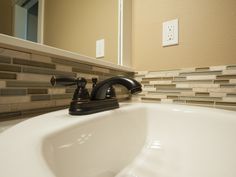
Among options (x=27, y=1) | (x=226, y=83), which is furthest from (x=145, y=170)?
(x=27, y=1)

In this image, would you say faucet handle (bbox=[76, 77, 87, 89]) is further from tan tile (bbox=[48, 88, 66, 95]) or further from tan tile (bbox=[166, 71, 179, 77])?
tan tile (bbox=[166, 71, 179, 77])

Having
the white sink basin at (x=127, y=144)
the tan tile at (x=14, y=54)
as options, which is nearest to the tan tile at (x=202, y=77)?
the white sink basin at (x=127, y=144)

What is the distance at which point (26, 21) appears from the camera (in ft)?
2.05

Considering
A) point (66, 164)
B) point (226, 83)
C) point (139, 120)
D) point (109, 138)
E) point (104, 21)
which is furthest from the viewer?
point (104, 21)

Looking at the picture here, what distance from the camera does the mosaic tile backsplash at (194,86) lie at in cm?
67

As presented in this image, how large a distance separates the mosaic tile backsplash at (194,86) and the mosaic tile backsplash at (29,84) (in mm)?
441

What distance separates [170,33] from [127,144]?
0.61m

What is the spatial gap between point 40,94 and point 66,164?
0.29 m

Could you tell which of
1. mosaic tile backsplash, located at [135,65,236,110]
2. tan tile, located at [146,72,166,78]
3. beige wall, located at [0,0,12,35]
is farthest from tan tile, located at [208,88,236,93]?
beige wall, located at [0,0,12,35]

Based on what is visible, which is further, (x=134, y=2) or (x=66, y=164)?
(x=134, y=2)

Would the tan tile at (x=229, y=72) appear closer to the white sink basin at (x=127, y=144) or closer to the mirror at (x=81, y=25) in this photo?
the white sink basin at (x=127, y=144)

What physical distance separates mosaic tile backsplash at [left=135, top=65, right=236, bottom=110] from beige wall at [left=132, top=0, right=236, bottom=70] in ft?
0.12

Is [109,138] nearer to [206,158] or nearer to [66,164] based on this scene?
[66,164]

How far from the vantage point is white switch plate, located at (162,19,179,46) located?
80 centimetres
